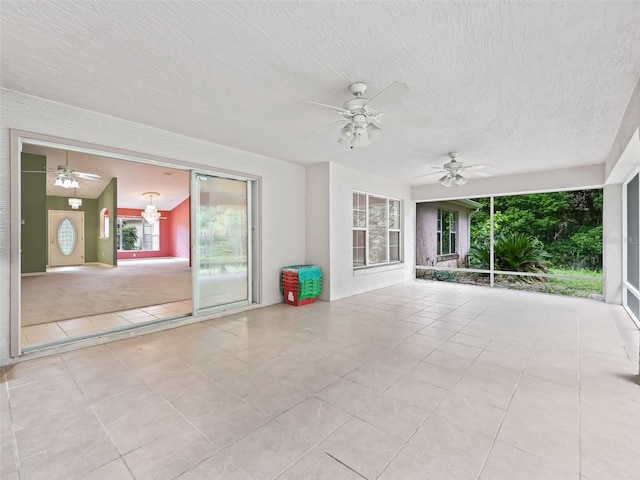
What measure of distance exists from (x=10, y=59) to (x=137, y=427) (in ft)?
9.49

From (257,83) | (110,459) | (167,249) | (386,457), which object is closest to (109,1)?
(257,83)

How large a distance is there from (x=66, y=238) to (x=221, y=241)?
10.8m

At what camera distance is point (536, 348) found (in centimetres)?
328

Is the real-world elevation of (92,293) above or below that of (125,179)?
below

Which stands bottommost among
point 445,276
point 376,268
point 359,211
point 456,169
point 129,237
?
point 445,276

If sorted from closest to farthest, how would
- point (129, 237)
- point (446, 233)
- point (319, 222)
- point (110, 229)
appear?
1. point (319, 222)
2. point (446, 233)
3. point (110, 229)
4. point (129, 237)

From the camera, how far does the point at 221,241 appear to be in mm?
4707

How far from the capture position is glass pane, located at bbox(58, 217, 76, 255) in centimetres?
1145

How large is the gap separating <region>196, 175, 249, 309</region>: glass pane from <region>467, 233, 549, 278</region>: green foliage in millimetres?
6340

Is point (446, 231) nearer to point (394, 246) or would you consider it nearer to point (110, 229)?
point (394, 246)

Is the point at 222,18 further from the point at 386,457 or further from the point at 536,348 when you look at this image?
the point at 536,348

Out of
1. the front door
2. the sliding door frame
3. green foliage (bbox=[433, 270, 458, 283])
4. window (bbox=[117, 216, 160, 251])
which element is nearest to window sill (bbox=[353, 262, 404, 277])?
green foliage (bbox=[433, 270, 458, 283])

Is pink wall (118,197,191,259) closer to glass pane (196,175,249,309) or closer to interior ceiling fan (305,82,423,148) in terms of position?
glass pane (196,175,249,309)

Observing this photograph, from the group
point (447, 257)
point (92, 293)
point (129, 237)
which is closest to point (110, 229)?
point (129, 237)
